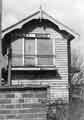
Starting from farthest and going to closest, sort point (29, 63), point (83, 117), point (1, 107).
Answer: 1. point (29, 63)
2. point (83, 117)
3. point (1, 107)

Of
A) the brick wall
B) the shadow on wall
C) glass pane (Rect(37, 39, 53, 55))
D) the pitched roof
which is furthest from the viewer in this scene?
glass pane (Rect(37, 39, 53, 55))

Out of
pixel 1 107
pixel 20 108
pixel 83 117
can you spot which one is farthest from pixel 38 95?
pixel 83 117

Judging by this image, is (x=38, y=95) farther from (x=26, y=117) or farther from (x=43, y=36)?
(x=43, y=36)

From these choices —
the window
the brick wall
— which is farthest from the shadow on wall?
the brick wall

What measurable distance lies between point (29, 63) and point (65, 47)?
92.7 inches

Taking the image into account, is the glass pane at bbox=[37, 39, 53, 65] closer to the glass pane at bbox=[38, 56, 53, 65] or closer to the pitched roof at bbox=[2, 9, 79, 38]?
the glass pane at bbox=[38, 56, 53, 65]

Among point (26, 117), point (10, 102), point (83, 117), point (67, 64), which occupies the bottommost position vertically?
point (83, 117)

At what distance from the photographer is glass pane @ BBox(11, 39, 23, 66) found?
1283 centimetres

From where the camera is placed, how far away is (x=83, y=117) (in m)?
9.41

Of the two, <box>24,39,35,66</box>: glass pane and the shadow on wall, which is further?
<box>24,39,35,66</box>: glass pane

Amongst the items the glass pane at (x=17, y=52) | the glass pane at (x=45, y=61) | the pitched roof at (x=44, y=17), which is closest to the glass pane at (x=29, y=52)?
the glass pane at (x=17, y=52)

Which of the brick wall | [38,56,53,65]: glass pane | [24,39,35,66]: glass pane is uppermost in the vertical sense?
[24,39,35,66]: glass pane

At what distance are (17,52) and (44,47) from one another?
1.62m

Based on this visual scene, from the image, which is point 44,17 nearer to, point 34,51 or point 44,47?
point 44,47
